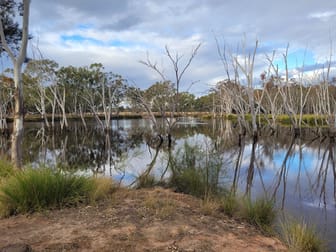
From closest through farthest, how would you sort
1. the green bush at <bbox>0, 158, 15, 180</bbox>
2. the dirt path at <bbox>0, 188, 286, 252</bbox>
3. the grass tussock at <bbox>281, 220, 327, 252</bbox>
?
1. the dirt path at <bbox>0, 188, 286, 252</bbox>
2. the grass tussock at <bbox>281, 220, 327, 252</bbox>
3. the green bush at <bbox>0, 158, 15, 180</bbox>

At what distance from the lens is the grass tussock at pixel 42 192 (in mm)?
5121

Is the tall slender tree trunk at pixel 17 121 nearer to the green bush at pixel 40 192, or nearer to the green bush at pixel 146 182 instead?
the green bush at pixel 40 192

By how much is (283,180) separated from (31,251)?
26.9ft

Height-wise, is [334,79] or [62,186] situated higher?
[334,79]

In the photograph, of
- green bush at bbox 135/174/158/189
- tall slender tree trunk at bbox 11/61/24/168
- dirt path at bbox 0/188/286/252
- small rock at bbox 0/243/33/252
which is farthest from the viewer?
green bush at bbox 135/174/158/189

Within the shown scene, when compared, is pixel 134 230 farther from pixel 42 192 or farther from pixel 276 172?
pixel 276 172

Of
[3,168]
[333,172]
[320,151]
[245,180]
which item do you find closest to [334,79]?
[320,151]

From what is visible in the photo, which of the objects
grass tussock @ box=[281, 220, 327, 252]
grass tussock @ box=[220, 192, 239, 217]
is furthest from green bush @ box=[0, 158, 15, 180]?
grass tussock @ box=[281, 220, 327, 252]

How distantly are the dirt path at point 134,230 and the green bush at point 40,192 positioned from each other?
9.0 inches

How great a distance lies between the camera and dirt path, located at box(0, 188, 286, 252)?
→ 3.96 m

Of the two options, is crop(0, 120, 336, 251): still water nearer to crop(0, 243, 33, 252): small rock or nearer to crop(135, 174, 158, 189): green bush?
crop(135, 174, 158, 189): green bush

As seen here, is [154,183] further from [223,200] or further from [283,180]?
[283,180]

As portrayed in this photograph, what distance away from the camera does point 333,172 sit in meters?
10.8

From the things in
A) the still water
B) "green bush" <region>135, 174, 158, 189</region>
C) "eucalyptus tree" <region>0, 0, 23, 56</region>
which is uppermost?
"eucalyptus tree" <region>0, 0, 23, 56</region>
